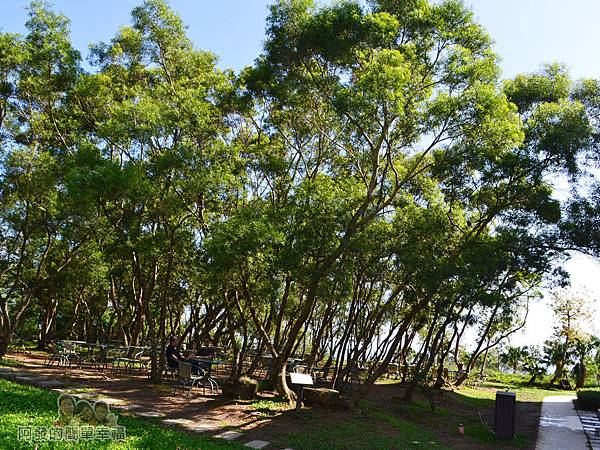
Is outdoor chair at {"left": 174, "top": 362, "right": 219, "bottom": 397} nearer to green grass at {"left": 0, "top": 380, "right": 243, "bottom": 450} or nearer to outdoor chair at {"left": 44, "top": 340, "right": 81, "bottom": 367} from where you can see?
green grass at {"left": 0, "top": 380, "right": 243, "bottom": 450}

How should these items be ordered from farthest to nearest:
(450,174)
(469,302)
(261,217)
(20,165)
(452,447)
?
(20,165)
(450,174)
(469,302)
(261,217)
(452,447)

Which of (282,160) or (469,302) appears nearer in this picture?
(469,302)

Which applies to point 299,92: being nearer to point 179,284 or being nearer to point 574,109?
point 574,109

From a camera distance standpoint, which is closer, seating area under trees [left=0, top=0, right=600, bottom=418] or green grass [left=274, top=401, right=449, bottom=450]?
green grass [left=274, top=401, right=449, bottom=450]

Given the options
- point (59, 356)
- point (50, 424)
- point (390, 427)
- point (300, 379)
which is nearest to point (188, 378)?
point (300, 379)

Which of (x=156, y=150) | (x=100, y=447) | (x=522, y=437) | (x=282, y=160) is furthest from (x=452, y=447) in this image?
(x=156, y=150)

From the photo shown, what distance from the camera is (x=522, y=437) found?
35.9ft

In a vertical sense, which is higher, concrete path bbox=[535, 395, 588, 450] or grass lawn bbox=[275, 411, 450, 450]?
concrete path bbox=[535, 395, 588, 450]

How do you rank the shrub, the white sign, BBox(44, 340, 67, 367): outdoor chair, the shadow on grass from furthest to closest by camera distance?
the shrub < BBox(44, 340, 67, 367): outdoor chair < the white sign < the shadow on grass

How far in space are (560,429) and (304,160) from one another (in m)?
9.22

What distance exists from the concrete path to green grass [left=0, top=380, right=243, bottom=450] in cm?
707

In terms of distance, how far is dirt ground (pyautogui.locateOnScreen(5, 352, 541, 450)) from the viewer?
866 cm

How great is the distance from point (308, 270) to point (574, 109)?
22.4ft

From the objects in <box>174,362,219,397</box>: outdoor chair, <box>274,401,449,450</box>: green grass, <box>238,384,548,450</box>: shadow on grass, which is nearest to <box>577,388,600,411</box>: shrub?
<box>238,384,548,450</box>: shadow on grass
